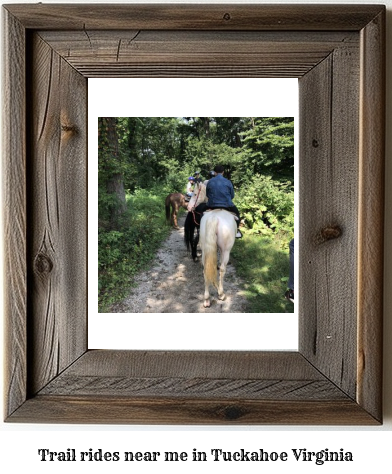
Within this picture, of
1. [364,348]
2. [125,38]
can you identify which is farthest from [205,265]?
[125,38]

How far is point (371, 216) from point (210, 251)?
10.4 inches

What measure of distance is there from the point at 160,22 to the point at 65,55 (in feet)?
0.54

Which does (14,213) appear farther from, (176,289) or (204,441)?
(204,441)

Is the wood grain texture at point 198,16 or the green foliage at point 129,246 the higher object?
the wood grain texture at point 198,16

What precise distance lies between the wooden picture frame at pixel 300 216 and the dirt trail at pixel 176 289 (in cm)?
8

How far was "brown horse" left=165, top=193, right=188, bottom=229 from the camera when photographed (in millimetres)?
806

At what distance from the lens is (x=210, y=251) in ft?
2.68

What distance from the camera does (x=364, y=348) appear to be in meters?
0.78

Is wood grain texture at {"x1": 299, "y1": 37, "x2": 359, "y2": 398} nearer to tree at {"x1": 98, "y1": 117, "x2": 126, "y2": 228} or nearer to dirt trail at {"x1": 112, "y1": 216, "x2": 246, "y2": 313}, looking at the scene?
dirt trail at {"x1": 112, "y1": 216, "x2": 246, "y2": 313}

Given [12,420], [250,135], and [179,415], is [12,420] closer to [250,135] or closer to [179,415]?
[179,415]

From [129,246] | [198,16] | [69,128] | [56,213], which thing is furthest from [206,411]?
[198,16]

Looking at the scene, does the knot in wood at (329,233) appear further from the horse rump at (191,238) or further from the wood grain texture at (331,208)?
the horse rump at (191,238)

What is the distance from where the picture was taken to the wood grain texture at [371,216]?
2.54 feet

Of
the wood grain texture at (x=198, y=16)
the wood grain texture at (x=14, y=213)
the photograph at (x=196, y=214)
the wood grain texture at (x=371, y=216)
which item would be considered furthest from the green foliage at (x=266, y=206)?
the wood grain texture at (x=14, y=213)
